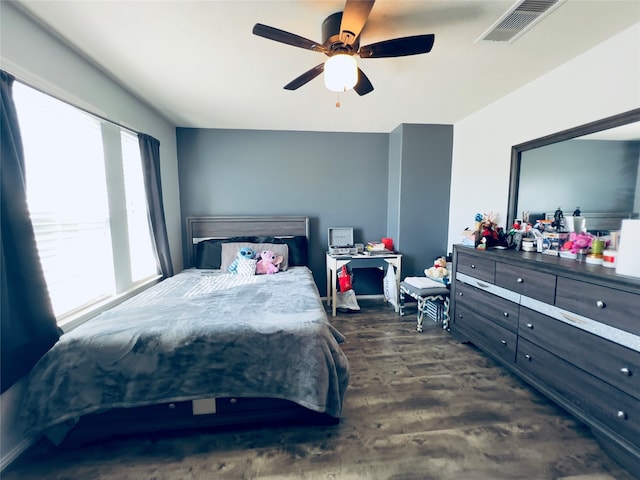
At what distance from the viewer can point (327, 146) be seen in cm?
352

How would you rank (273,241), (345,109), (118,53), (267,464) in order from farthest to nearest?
(273,241), (345,109), (118,53), (267,464)

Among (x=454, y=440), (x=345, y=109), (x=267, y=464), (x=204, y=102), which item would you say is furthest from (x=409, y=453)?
(x=204, y=102)

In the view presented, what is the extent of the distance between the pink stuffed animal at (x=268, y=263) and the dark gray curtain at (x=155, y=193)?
0.98m

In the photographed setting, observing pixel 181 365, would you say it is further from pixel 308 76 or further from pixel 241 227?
pixel 241 227

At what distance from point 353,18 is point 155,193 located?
7.76 ft

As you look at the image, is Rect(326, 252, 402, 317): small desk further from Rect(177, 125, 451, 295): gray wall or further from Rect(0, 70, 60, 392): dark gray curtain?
Rect(0, 70, 60, 392): dark gray curtain

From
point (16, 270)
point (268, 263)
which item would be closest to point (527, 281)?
point (268, 263)

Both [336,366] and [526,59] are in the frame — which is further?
[526,59]

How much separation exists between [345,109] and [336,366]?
250 cm

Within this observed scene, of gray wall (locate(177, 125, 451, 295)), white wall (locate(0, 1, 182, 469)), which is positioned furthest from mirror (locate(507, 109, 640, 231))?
white wall (locate(0, 1, 182, 469))

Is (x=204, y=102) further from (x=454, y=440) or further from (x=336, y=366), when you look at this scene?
(x=454, y=440)

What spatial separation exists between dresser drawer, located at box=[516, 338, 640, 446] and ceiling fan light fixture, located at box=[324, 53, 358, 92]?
2.09 meters

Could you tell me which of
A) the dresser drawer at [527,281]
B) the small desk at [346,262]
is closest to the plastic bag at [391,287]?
the small desk at [346,262]

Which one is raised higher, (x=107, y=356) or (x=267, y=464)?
(x=107, y=356)
